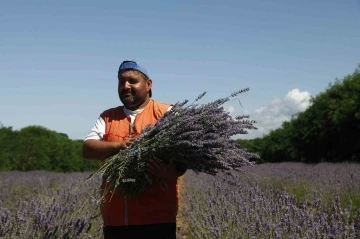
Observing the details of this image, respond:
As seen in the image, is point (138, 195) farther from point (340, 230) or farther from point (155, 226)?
point (340, 230)

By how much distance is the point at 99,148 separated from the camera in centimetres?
223

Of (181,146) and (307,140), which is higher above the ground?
(307,140)

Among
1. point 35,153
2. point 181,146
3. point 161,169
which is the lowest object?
point 161,169

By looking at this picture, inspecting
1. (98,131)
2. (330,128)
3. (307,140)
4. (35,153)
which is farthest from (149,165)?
(307,140)

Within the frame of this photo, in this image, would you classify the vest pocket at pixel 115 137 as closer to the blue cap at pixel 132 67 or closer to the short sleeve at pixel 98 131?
the short sleeve at pixel 98 131

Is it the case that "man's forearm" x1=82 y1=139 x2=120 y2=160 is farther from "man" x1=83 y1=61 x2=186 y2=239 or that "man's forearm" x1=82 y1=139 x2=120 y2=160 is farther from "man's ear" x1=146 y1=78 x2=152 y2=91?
"man's ear" x1=146 y1=78 x2=152 y2=91

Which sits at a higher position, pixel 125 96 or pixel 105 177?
pixel 125 96

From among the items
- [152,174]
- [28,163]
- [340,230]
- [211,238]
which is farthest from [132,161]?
[28,163]

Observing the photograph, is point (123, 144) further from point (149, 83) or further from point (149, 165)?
point (149, 83)

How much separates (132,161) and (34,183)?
8.45 meters

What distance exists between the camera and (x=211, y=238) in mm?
3695

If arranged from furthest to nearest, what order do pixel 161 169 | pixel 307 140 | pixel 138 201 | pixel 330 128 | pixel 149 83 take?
pixel 307 140, pixel 330 128, pixel 149 83, pixel 138 201, pixel 161 169

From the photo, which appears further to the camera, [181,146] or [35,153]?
[35,153]

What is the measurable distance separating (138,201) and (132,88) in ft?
1.78
